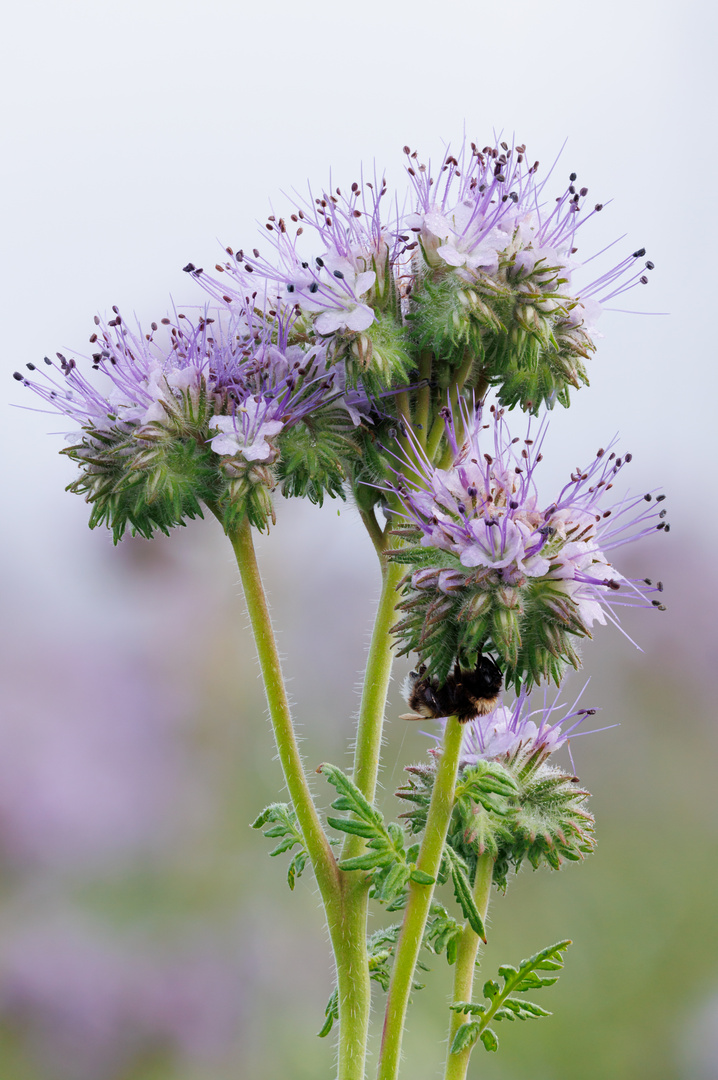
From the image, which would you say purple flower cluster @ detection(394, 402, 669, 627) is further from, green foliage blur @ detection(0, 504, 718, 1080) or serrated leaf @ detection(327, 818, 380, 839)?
green foliage blur @ detection(0, 504, 718, 1080)

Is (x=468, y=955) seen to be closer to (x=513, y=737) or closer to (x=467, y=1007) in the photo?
(x=467, y=1007)

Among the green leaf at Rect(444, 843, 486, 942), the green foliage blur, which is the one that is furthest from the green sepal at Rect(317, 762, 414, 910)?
the green foliage blur

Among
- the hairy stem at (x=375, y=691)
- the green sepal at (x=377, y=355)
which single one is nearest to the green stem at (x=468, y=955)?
the hairy stem at (x=375, y=691)

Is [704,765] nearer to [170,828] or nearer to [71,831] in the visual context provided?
[170,828]

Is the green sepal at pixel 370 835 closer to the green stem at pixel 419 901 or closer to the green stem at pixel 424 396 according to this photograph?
the green stem at pixel 419 901

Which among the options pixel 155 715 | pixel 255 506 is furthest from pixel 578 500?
pixel 155 715

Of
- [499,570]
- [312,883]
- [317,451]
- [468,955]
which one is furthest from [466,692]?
[312,883]
